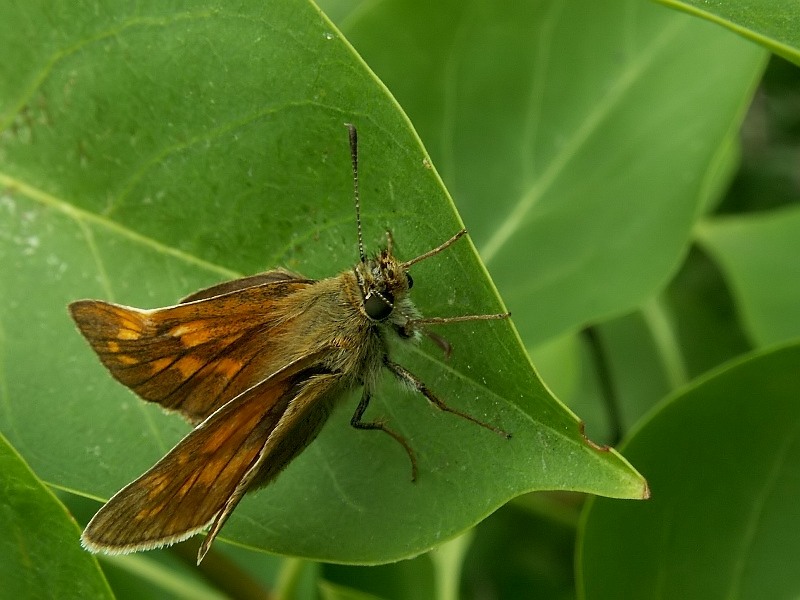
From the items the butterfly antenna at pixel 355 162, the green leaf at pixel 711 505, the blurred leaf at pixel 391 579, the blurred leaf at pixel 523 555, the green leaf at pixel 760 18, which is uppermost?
the green leaf at pixel 760 18

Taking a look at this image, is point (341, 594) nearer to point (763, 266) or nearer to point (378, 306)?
point (378, 306)

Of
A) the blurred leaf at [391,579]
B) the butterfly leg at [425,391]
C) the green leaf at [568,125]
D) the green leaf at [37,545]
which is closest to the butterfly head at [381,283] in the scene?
the butterfly leg at [425,391]

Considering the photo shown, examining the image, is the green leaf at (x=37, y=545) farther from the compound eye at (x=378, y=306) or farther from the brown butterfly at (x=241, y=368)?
the compound eye at (x=378, y=306)

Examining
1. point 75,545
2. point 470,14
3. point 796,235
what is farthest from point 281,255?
point 796,235

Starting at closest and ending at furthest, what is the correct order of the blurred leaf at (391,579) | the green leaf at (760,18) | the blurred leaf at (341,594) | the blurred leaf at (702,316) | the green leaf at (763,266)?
the green leaf at (760,18) → the blurred leaf at (341,594) → the blurred leaf at (391,579) → the green leaf at (763,266) → the blurred leaf at (702,316)

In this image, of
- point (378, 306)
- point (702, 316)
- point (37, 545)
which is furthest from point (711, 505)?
point (702, 316)

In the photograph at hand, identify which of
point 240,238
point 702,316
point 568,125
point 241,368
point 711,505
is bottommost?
point 711,505

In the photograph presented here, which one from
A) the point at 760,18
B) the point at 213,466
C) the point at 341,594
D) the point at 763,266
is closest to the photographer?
the point at 760,18

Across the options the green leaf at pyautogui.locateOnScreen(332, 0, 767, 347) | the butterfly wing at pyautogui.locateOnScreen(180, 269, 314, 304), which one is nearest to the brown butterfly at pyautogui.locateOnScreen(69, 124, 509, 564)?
the butterfly wing at pyautogui.locateOnScreen(180, 269, 314, 304)
